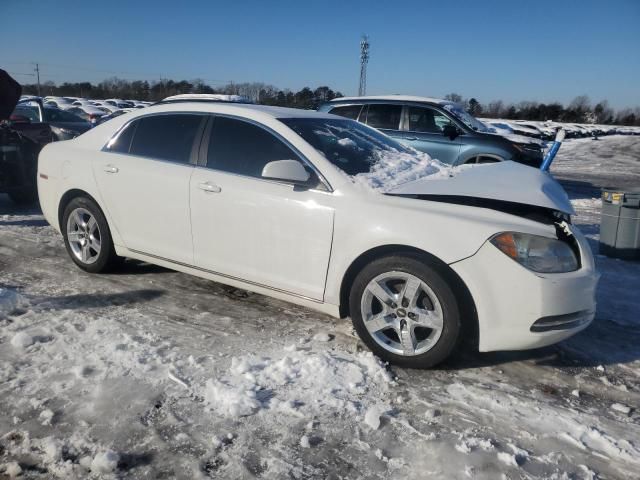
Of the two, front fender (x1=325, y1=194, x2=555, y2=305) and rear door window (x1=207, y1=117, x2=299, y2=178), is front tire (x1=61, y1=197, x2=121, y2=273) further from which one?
front fender (x1=325, y1=194, x2=555, y2=305)

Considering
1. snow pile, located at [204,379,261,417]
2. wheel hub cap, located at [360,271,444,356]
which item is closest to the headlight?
wheel hub cap, located at [360,271,444,356]

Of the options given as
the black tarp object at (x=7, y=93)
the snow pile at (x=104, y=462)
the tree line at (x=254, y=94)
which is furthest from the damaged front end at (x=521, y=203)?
the tree line at (x=254, y=94)

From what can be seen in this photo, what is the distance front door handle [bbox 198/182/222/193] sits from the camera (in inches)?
148

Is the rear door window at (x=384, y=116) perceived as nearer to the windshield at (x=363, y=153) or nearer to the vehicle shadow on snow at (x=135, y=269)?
the windshield at (x=363, y=153)

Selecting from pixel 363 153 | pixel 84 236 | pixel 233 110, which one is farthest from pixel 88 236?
pixel 363 153

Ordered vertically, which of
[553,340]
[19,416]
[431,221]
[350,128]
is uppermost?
[350,128]

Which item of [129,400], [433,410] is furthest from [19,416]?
[433,410]

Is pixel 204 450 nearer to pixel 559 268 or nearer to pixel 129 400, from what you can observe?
pixel 129 400

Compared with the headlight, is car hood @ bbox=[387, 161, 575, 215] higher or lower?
higher

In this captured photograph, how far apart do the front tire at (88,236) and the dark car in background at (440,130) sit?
5862 mm

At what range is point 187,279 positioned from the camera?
4.76 metres

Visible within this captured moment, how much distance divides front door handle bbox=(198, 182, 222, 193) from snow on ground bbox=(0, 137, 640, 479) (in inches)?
38.4

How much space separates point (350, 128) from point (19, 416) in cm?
311

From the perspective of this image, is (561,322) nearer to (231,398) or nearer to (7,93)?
(231,398)
